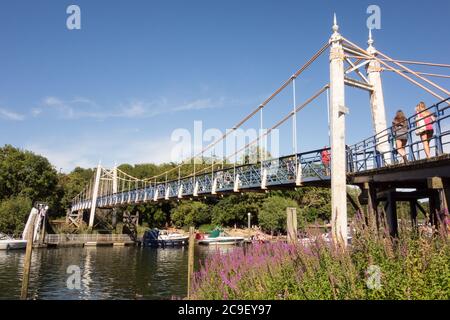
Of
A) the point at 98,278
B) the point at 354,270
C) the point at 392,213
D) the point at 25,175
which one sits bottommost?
the point at 98,278

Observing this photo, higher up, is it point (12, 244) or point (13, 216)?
point (13, 216)

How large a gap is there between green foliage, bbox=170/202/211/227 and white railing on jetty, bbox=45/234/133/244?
54.6ft

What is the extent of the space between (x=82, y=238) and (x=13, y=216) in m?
7.87

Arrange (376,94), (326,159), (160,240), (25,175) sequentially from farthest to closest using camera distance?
(25,175) < (160,240) < (326,159) < (376,94)

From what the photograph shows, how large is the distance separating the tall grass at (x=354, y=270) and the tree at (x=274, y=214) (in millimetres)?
44937

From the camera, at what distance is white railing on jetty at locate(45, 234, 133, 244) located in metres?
42.9

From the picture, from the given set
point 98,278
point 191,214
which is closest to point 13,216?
point 191,214

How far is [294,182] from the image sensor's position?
60.5 ft

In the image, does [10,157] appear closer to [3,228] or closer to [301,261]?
[3,228]

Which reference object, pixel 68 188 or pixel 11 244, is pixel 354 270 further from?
pixel 68 188

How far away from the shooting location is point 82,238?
45.6 meters

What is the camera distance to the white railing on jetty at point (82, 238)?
141ft

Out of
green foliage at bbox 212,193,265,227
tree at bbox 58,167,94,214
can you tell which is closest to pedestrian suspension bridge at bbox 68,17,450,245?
green foliage at bbox 212,193,265,227

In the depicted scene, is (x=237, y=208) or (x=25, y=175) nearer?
(x=25, y=175)
